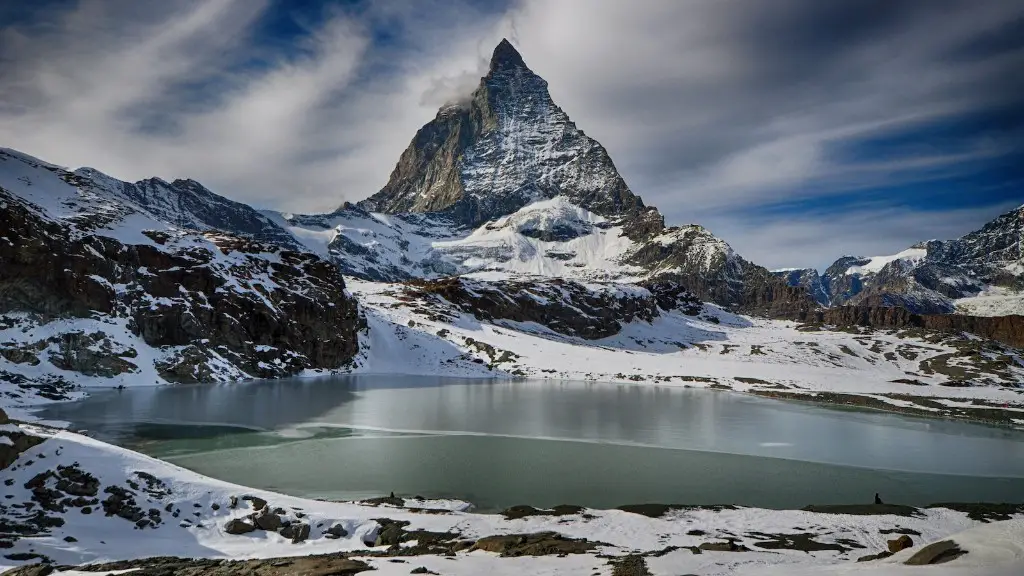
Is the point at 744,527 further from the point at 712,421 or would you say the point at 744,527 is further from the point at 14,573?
the point at 712,421

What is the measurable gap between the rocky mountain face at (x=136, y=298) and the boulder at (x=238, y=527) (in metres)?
43.8

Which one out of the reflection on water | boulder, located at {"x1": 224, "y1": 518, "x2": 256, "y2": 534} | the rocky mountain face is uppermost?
the rocky mountain face

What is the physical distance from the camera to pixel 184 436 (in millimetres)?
33438

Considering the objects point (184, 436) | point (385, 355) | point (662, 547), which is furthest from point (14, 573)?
point (385, 355)

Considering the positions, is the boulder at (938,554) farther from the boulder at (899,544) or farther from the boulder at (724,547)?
the boulder at (724,547)

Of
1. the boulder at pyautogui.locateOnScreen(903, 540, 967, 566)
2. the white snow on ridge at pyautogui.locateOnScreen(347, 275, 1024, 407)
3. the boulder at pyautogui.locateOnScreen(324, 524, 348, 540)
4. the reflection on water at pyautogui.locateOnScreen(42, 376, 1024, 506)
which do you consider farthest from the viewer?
the white snow on ridge at pyautogui.locateOnScreen(347, 275, 1024, 407)

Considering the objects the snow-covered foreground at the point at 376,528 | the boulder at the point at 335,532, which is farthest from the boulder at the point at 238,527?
the boulder at the point at 335,532

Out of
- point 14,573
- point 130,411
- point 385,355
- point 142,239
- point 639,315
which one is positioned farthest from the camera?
point 639,315

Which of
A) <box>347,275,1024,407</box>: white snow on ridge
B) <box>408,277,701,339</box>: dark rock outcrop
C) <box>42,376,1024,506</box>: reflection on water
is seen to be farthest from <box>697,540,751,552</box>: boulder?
<box>408,277,701,339</box>: dark rock outcrop

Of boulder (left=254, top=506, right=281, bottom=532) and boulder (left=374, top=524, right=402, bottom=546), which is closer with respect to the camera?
boulder (left=374, top=524, right=402, bottom=546)

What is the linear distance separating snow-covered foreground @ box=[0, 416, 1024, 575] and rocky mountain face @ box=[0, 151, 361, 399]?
39.4 meters

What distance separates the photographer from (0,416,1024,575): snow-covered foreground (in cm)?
1380

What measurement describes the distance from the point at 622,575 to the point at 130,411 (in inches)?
1695

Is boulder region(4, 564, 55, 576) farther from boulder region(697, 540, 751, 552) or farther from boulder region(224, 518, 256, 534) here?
boulder region(697, 540, 751, 552)
